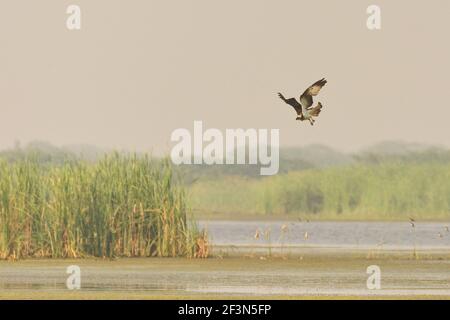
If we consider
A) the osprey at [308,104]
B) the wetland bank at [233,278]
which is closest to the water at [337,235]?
the wetland bank at [233,278]

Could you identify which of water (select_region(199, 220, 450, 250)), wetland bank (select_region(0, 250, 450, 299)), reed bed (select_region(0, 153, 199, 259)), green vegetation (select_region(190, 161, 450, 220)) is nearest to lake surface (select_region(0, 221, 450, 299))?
wetland bank (select_region(0, 250, 450, 299))

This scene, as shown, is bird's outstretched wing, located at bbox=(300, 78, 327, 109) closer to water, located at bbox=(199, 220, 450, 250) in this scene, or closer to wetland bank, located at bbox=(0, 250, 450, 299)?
wetland bank, located at bbox=(0, 250, 450, 299)

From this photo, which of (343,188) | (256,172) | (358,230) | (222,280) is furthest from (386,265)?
(256,172)

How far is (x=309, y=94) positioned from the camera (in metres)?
22.1

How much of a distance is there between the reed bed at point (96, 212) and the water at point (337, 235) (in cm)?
122

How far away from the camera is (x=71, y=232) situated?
25.3m

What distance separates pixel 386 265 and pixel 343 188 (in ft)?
65.9

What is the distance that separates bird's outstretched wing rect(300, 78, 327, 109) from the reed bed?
4473 mm

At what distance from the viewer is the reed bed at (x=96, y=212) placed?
998 inches

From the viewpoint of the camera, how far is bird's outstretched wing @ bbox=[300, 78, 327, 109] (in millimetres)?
22031

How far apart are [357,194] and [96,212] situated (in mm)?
20268

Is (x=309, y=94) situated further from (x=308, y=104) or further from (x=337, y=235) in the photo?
(x=337, y=235)

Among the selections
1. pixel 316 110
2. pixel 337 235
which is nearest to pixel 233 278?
pixel 316 110

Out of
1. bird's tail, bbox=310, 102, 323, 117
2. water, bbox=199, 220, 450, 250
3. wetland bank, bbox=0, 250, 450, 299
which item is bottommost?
wetland bank, bbox=0, 250, 450, 299
